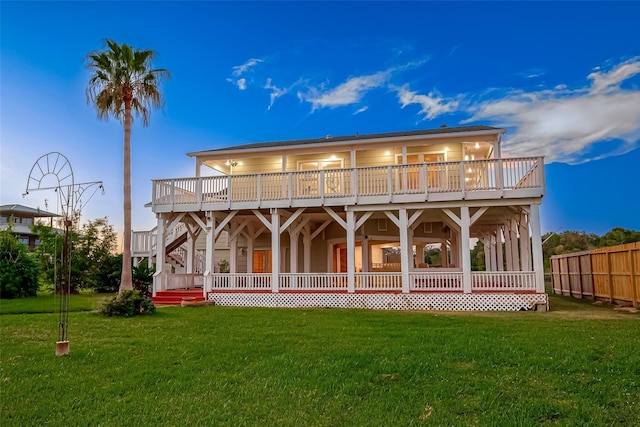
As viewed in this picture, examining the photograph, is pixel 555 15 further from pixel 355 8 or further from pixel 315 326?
pixel 315 326

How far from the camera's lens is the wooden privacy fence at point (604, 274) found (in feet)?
41.7

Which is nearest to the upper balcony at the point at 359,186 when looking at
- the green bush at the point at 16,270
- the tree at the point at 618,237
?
the green bush at the point at 16,270

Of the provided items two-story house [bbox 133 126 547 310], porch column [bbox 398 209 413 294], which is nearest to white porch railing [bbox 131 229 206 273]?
two-story house [bbox 133 126 547 310]

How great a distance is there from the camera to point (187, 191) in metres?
16.8

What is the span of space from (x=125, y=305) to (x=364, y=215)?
8113 millimetres

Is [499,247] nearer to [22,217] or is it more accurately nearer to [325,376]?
[325,376]

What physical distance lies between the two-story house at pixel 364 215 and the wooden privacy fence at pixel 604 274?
2.52 metres

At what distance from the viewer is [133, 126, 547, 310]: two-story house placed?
14.0m

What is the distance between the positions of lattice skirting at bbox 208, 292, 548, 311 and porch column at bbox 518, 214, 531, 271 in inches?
68.5

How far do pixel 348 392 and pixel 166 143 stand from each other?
23.3m

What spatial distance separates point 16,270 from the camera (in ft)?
56.6

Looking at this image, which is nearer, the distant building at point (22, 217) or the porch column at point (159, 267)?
the porch column at point (159, 267)

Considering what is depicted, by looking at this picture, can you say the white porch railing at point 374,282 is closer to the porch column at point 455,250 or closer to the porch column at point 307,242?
the porch column at point 307,242

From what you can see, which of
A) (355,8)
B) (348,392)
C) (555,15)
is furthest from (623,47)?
(348,392)
